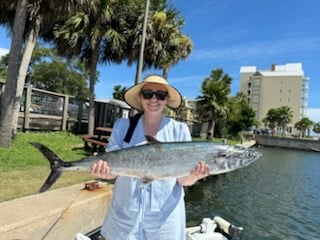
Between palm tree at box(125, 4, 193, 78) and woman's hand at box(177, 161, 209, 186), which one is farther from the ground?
palm tree at box(125, 4, 193, 78)

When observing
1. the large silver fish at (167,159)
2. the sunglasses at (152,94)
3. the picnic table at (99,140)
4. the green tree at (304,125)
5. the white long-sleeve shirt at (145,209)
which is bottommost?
the picnic table at (99,140)

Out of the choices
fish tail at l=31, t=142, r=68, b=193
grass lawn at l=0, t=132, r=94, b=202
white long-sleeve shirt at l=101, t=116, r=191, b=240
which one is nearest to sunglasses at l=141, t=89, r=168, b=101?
white long-sleeve shirt at l=101, t=116, r=191, b=240

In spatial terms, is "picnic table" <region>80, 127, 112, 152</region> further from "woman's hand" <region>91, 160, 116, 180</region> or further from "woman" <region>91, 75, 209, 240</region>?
"woman's hand" <region>91, 160, 116, 180</region>

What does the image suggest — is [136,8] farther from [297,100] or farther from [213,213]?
[297,100]

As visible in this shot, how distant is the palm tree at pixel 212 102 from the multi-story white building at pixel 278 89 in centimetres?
6818

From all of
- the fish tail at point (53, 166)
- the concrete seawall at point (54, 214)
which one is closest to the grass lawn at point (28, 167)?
the concrete seawall at point (54, 214)

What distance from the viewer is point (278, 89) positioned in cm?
10538

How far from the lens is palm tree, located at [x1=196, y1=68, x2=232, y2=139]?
3850 cm

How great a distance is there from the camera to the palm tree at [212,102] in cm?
3850

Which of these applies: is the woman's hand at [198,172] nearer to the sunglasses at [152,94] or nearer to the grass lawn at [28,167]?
the sunglasses at [152,94]

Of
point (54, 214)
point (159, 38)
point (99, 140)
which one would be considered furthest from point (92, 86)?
point (54, 214)

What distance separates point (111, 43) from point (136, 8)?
2.42 m

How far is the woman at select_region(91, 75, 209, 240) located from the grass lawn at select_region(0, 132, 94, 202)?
395 cm

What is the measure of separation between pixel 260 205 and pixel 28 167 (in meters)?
7.93
